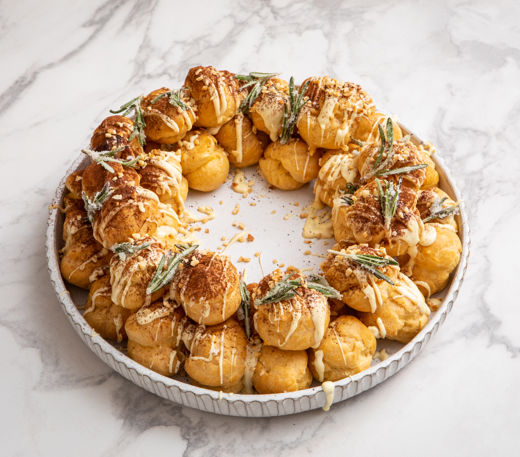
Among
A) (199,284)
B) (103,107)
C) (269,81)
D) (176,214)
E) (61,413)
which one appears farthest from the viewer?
(103,107)

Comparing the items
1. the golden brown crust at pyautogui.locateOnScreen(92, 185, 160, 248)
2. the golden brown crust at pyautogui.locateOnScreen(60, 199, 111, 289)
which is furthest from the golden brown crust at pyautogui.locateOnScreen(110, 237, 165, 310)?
the golden brown crust at pyautogui.locateOnScreen(60, 199, 111, 289)

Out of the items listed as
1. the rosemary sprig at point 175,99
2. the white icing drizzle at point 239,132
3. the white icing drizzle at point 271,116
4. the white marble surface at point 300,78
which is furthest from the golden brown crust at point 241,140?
the white marble surface at point 300,78

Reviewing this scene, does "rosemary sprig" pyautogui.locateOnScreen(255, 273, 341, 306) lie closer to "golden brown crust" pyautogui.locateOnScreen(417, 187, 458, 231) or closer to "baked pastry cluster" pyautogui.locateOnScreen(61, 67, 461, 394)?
"baked pastry cluster" pyautogui.locateOnScreen(61, 67, 461, 394)

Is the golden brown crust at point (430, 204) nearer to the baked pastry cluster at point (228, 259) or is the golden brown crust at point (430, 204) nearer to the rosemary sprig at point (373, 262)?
the baked pastry cluster at point (228, 259)

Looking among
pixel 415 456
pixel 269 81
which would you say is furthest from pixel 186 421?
pixel 269 81

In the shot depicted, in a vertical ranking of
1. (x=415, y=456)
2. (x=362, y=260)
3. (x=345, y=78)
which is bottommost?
(x=415, y=456)

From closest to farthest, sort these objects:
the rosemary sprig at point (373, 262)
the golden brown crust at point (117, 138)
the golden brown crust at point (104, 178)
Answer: the rosemary sprig at point (373, 262) → the golden brown crust at point (104, 178) → the golden brown crust at point (117, 138)

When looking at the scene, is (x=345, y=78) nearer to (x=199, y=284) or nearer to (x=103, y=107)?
(x=103, y=107)
